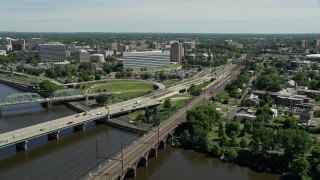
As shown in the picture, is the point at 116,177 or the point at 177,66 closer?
the point at 116,177

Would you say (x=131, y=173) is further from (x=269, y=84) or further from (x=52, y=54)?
(x=52, y=54)

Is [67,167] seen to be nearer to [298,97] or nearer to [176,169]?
[176,169]

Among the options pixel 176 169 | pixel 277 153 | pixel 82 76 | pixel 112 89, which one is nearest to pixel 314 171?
pixel 277 153

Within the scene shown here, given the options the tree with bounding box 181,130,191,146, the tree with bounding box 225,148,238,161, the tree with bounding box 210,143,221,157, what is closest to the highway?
the tree with bounding box 181,130,191,146

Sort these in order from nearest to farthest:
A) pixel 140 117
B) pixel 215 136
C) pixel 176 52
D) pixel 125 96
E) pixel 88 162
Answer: pixel 88 162
pixel 215 136
pixel 140 117
pixel 125 96
pixel 176 52

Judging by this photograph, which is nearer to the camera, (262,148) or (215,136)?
(262,148)

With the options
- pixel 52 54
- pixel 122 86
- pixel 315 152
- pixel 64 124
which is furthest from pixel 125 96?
pixel 52 54

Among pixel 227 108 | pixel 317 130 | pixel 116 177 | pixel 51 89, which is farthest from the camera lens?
pixel 51 89

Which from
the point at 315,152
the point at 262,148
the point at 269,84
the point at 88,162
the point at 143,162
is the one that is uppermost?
the point at 269,84

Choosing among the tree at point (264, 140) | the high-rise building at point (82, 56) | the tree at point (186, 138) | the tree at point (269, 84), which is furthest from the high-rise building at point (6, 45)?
the tree at point (264, 140)
